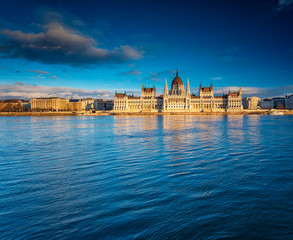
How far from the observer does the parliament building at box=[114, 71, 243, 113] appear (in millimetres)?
120438

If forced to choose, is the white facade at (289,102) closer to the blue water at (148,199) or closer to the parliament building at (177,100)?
the parliament building at (177,100)

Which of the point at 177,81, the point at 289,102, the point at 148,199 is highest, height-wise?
the point at 177,81

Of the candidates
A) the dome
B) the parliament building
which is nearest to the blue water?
the parliament building

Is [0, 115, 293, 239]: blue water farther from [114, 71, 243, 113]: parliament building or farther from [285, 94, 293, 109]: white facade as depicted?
[285, 94, 293, 109]: white facade

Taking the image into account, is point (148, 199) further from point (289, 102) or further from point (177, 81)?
point (289, 102)

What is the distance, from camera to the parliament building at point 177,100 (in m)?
120

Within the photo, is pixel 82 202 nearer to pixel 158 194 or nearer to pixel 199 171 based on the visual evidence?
pixel 158 194

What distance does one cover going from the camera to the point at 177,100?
121188 millimetres

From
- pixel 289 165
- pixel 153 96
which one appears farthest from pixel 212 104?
pixel 289 165

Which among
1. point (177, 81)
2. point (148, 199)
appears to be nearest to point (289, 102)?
point (177, 81)

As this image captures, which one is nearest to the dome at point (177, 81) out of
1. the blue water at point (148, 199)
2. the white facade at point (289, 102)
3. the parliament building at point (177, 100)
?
the parliament building at point (177, 100)

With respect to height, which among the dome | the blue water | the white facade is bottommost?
the blue water

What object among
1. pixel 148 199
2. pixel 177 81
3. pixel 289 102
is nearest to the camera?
pixel 148 199

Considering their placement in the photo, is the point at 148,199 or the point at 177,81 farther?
the point at 177,81
